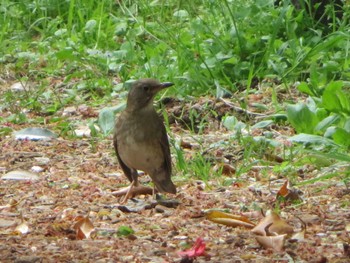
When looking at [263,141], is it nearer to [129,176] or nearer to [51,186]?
[129,176]

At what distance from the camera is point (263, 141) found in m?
7.82

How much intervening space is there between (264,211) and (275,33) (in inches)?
126

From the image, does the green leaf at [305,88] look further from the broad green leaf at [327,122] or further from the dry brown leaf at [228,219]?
the dry brown leaf at [228,219]

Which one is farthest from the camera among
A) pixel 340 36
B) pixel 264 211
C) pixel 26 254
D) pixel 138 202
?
pixel 340 36

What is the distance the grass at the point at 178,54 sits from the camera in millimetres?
9148

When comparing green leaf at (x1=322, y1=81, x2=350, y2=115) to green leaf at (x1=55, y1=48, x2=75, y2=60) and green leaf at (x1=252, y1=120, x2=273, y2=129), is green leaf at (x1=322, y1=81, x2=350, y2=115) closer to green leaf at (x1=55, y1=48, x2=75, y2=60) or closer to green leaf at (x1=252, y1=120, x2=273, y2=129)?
green leaf at (x1=252, y1=120, x2=273, y2=129)

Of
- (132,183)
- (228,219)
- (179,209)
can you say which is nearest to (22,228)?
(179,209)

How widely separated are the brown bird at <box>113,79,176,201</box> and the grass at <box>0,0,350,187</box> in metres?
0.34

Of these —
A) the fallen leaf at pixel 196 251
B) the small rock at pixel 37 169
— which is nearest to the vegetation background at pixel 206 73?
the small rock at pixel 37 169

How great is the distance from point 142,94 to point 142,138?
0.35 m

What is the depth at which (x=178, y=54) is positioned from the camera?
9.66 metres

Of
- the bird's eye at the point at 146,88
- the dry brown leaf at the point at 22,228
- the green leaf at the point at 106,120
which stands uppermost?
the bird's eye at the point at 146,88

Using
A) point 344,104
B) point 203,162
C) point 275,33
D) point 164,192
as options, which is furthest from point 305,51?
point 164,192

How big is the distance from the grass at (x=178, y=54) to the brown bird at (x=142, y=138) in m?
0.34
